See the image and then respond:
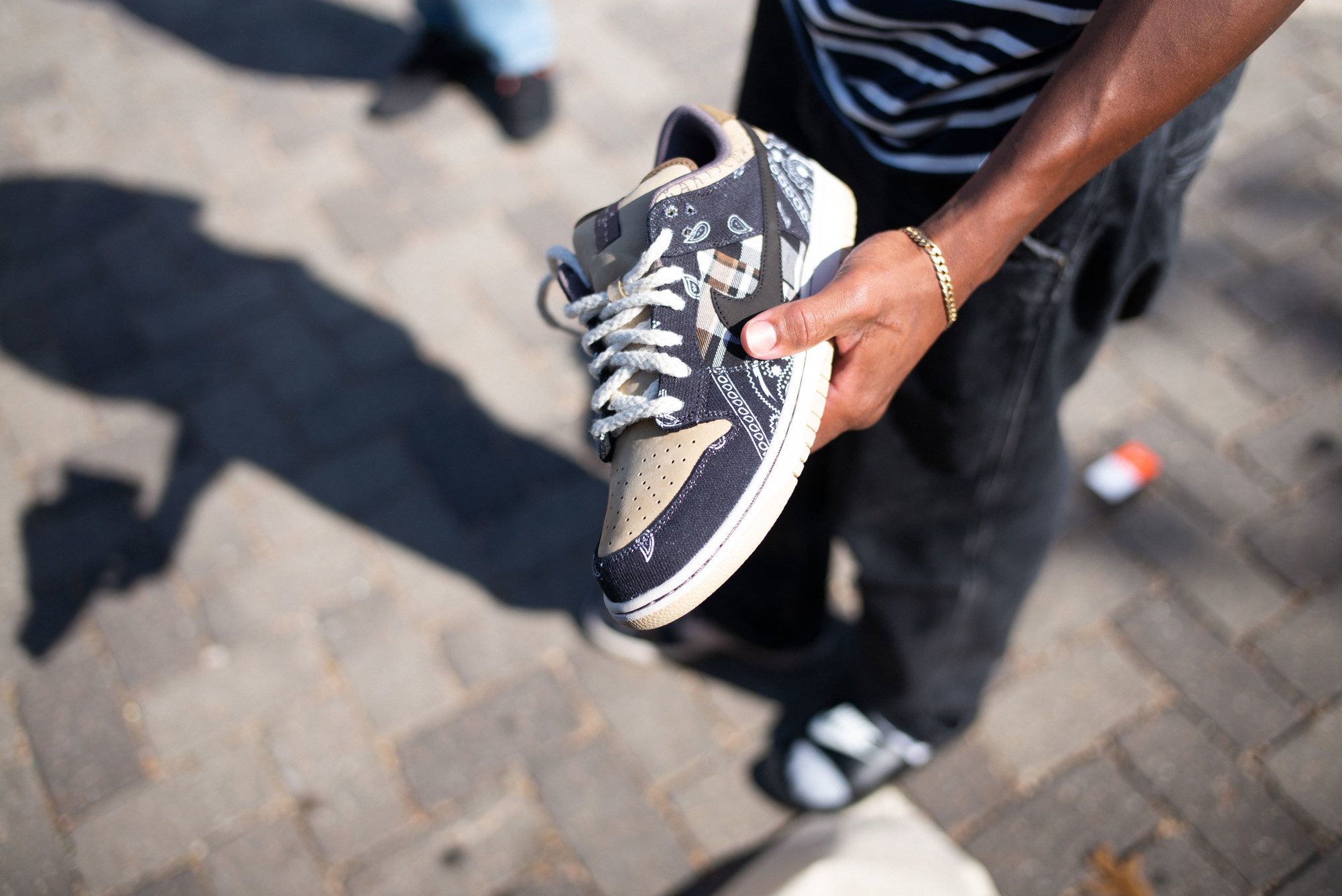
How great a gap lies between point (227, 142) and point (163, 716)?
92.0 inches

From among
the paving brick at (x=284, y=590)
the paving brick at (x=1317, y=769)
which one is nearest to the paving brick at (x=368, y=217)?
the paving brick at (x=284, y=590)

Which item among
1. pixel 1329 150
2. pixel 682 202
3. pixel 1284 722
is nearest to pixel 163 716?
pixel 682 202

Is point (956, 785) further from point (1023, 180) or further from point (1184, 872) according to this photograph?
point (1023, 180)

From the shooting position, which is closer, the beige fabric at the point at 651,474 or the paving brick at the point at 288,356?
the beige fabric at the point at 651,474

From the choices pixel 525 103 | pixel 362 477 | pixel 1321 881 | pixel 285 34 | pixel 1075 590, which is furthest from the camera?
pixel 285 34

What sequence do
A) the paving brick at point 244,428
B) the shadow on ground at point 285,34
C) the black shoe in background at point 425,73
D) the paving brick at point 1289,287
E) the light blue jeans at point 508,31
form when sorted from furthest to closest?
the shadow on ground at point 285,34 → the black shoe in background at point 425,73 → the light blue jeans at point 508,31 → the paving brick at point 1289,287 → the paving brick at point 244,428

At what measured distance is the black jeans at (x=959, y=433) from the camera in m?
1.33

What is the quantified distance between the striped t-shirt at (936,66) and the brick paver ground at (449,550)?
4.82 feet

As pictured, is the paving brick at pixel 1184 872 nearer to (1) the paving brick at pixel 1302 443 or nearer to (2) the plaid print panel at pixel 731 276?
(1) the paving brick at pixel 1302 443

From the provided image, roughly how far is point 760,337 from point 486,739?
147 centimetres

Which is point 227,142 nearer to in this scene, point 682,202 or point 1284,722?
point 682,202

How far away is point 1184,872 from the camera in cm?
202

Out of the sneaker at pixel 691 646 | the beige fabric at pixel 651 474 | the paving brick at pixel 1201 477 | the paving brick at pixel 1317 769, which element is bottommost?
the sneaker at pixel 691 646

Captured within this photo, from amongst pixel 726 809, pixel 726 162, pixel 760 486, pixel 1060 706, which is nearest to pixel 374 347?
pixel 726 809
